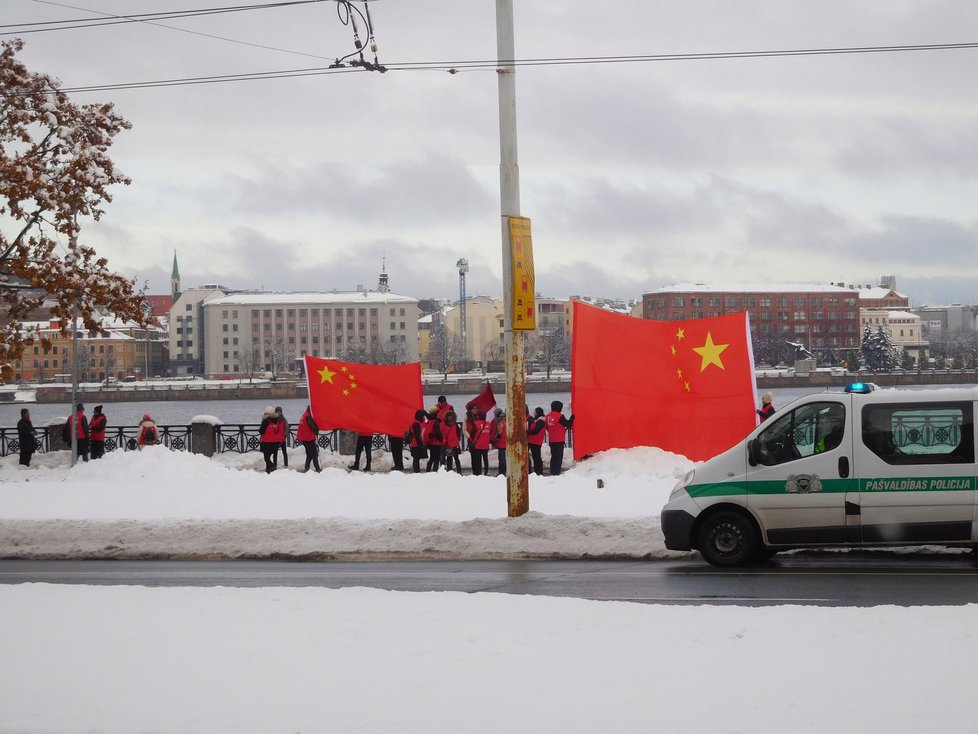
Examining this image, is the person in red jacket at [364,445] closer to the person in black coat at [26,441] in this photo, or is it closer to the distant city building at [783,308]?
the person in black coat at [26,441]

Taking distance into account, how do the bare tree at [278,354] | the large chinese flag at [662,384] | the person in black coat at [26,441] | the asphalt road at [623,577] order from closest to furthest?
1. the asphalt road at [623,577]
2. the large chinese flag at [662,384]
3. the person in black coat at [26,441]
4. the bare tree at [278,354]

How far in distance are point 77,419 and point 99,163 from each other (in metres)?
6.31

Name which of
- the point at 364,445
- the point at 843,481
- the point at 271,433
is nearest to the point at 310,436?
the point at 271,433

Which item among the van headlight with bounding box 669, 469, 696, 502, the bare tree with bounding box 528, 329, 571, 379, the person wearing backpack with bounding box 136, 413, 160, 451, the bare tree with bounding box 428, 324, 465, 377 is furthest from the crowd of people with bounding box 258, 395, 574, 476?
the bare tree with bounding box 428, 324, 465, 377

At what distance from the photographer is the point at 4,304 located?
1127 inches

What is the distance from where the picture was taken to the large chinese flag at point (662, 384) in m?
23.6

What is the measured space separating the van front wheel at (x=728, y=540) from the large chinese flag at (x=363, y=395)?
1458 centimetres

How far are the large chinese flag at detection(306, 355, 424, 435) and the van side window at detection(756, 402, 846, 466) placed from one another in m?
14.8

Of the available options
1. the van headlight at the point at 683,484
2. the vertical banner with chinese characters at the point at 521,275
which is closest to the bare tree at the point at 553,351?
the vertical banner with chinese characters at the point at 521,275

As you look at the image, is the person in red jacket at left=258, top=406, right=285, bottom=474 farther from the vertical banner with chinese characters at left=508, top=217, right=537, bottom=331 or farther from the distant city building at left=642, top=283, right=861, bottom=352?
the distant city building at left=642, top=283, right=861, bottom=352

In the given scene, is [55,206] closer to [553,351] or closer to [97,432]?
[97,432]

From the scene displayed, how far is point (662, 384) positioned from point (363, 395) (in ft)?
24.6

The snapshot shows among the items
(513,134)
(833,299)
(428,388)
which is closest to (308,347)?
(428,388)

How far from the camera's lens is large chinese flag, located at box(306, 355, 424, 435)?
2767cm
